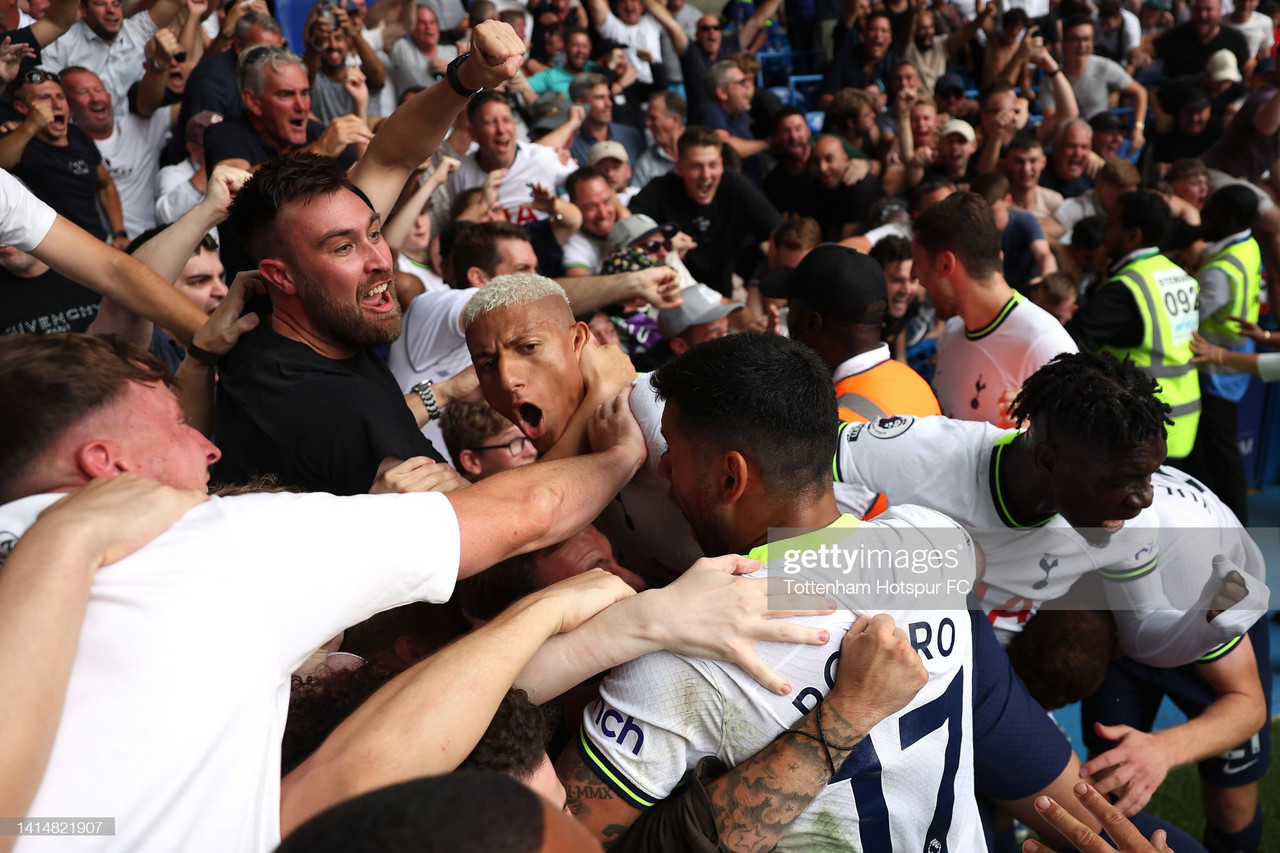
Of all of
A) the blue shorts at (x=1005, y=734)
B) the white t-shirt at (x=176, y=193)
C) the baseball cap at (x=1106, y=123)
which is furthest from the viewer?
the baseball cap at (x=1106, y=123)

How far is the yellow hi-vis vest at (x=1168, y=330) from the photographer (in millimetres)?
4707

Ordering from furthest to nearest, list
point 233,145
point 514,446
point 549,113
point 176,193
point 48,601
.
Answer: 1. point 549,113
2. point 176,193
3. point 233,145
4. point 514,446
5. point 48,601

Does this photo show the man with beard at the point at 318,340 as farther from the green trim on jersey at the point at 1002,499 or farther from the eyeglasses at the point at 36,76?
the eyeglasses at the point at 36,76

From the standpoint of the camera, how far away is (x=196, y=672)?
1.23 meters

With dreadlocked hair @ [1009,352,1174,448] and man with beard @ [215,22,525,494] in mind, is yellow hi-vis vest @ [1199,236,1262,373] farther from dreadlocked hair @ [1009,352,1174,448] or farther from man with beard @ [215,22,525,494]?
man with beard @ [215,22,525,494]

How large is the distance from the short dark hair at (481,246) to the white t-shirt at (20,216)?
1.79 m

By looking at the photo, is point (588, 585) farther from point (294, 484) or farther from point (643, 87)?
point (643, 87)

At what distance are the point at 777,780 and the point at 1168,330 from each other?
4.02 metres

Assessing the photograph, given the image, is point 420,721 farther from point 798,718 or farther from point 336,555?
point 798,718

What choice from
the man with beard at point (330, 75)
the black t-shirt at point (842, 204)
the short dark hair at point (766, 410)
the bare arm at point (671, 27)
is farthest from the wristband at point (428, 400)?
the bare arm at point (671, 27)

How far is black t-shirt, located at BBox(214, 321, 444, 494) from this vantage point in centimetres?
239

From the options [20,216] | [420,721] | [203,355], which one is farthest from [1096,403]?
[20,216]

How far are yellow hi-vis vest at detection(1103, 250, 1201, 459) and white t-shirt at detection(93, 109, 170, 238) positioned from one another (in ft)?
18.9

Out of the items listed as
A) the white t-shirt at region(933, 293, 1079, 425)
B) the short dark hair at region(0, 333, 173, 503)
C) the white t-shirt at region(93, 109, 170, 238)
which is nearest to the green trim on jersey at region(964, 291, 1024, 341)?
the white t-shirt at region(933, 293, 1079, 425)
